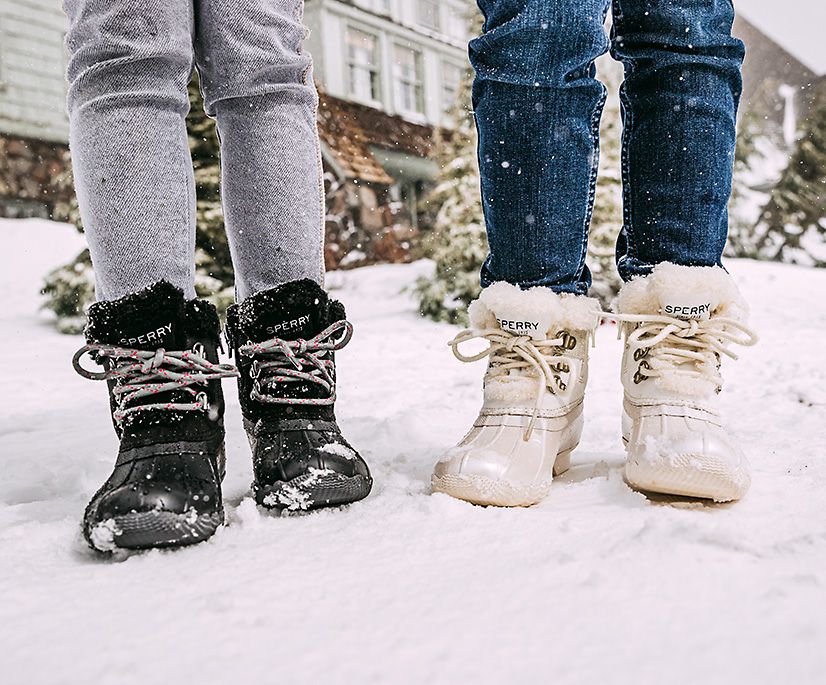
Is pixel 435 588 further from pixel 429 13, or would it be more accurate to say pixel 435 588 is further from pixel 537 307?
pixel 429 13

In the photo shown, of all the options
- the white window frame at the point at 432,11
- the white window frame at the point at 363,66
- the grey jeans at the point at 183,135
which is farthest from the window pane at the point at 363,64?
the grey jeans at the point at 183,135

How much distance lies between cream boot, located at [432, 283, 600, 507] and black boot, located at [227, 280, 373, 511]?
15cm

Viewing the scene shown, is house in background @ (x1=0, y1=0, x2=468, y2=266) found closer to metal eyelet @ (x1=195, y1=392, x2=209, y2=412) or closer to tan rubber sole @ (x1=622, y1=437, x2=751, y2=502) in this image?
metal eyelet @ (x1=195, y1=392, x2=209, y2=412)

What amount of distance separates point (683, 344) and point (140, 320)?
28.4 inches

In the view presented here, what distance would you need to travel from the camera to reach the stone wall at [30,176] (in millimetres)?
6172

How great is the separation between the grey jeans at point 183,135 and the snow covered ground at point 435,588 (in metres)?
0.34

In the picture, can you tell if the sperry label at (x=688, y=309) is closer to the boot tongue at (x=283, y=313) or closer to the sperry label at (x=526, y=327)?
the sperry label at (x=526, y=327)

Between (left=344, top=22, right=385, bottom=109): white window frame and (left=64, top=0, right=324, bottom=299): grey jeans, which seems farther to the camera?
(left=344, top=22, right=385, bottom=109): white window frame

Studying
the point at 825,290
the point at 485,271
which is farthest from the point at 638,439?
the point at 825,290

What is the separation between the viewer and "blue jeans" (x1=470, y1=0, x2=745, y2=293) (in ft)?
3.08

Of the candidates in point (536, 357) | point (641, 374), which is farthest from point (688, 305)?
point (536, 357)

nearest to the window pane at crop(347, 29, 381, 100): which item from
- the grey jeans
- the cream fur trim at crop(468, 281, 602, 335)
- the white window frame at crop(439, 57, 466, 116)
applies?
the white window frame at crop(439, 57, 466, 116)

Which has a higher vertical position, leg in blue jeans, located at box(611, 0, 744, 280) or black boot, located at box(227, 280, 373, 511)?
leg in blue jeans, located at box(611, 0, 744, 280)

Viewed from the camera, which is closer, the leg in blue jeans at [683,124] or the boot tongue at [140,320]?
the boot tongue at [140,320]
